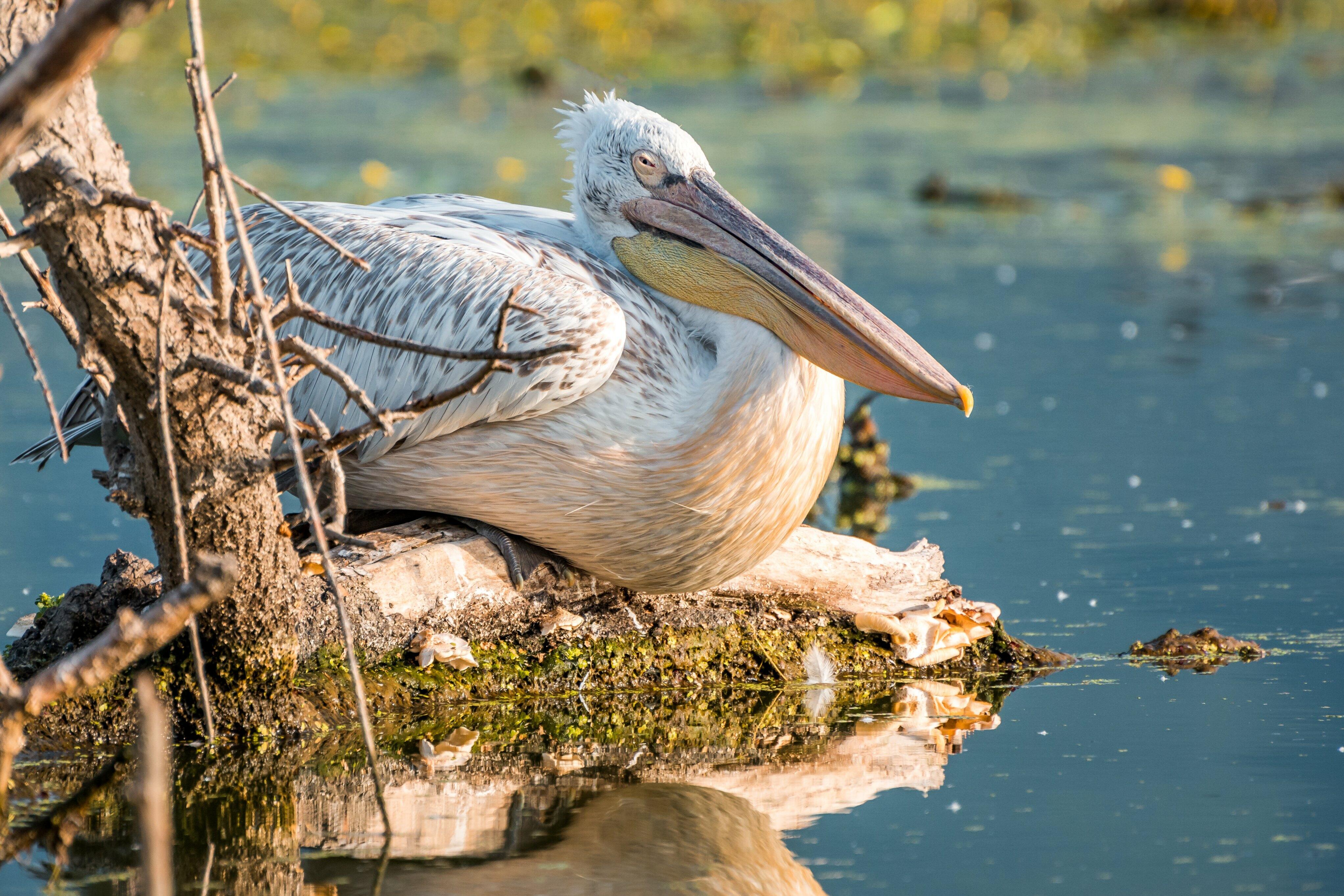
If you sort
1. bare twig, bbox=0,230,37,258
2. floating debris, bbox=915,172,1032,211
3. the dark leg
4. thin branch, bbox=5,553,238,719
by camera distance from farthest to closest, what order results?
floating debris, bbox=915,172,1032,211 → the dark leg → bare twig, bbox=0,230,37,258 → thin branch, bbox=5,553,238,719

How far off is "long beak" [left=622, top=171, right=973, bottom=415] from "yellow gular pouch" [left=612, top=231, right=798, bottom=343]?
13 millimetres

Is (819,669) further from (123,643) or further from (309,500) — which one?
(123,643)

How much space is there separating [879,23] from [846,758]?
1393 centimetres

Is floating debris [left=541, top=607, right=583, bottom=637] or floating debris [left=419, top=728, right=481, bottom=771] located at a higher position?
floating debris [left=541, top=607, right=583, bottom=637]

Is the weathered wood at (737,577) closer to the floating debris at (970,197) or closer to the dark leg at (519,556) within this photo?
the dark leg at (519,556)

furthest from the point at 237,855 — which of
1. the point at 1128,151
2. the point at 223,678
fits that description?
the point at 1128,151

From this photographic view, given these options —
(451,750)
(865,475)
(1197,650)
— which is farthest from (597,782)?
(865,475)

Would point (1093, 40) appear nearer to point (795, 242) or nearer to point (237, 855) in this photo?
point (795, 242)

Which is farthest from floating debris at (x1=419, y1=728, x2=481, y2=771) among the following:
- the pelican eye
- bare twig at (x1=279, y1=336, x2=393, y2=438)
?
the pelican eye

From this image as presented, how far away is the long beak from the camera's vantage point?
3.56 metres

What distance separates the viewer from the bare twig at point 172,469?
271cm

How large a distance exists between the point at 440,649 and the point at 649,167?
129 cm

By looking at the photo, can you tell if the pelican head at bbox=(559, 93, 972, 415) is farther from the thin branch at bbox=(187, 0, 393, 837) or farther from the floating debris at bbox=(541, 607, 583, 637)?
the thin branch at bbox=(187, 0, 393, 837)

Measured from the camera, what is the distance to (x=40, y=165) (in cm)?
269
